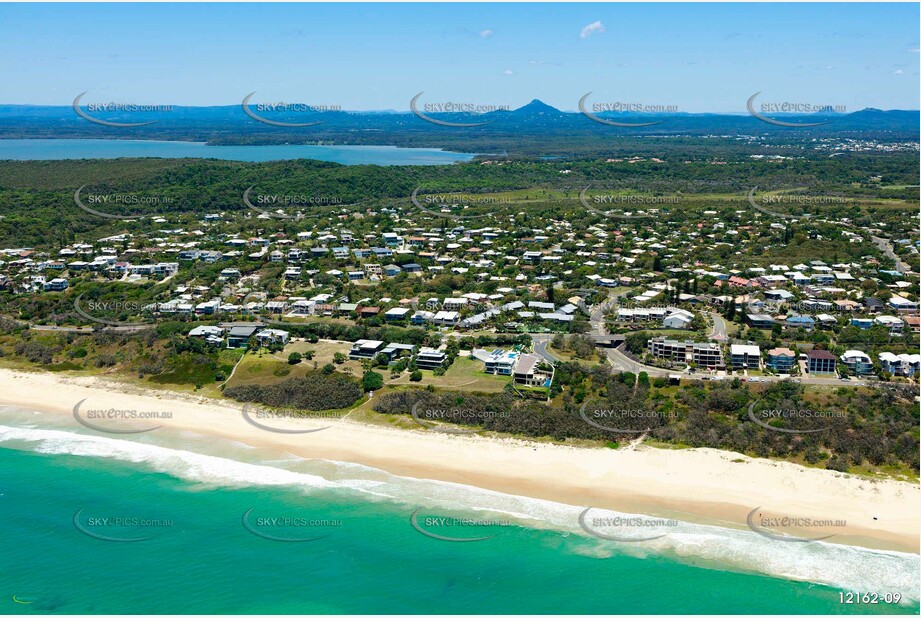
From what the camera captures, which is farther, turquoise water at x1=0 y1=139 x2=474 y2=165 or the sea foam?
turquoise water at x1=0 y1=139 x2=474 y2=165

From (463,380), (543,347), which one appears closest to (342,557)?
(463,380)

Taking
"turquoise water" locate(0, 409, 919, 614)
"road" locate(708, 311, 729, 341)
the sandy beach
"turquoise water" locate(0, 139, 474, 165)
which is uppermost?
"turquoise water" locate(0, 139, 474, 165)

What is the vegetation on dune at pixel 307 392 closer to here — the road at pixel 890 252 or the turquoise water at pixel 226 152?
the road at pixel 890 252

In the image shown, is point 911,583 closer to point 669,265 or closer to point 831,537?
point 831,537

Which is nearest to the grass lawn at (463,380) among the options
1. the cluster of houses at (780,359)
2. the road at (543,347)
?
the road at (543,347)

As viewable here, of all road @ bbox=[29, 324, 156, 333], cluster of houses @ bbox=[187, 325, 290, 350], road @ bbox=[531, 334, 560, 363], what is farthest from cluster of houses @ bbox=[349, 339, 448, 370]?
road @ bbox=[29, 324, 156, 333]

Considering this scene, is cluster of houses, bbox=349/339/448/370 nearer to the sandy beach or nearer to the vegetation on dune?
the vegetation on dune
